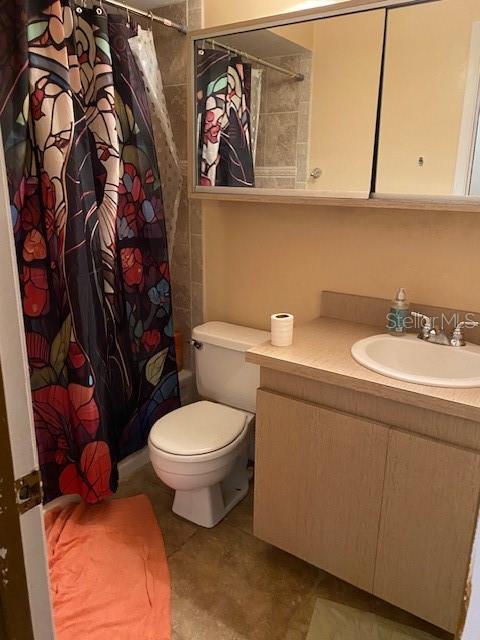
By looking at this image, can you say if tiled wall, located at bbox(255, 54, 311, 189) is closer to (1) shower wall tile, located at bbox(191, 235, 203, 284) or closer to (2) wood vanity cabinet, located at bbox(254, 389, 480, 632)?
(1) shower wall tile, located at bbox(191, 235, 203, 284)

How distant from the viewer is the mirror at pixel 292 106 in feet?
5.87

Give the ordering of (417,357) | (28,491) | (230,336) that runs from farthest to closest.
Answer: (230,336) < (417,357) < (28,491)

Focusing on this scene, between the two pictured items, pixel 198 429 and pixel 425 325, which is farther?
pixel 198 429

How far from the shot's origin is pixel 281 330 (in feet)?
5.72

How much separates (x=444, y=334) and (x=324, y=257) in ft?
1.88

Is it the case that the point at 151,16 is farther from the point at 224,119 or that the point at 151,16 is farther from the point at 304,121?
the point at 304,121

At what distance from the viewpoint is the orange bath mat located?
5.45 ft

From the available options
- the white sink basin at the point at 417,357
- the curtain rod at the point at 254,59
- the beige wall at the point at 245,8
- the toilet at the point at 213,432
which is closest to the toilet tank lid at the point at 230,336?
the toilet at the point at 213,432

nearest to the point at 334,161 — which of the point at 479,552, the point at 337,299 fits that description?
the point at 337,299

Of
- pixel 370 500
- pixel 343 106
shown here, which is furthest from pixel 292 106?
pixel 370 500

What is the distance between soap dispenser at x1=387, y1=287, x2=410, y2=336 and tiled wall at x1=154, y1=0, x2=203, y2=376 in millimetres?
1007

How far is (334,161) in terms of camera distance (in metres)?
1.89

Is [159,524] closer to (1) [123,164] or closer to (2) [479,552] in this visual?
(1) [123,164]

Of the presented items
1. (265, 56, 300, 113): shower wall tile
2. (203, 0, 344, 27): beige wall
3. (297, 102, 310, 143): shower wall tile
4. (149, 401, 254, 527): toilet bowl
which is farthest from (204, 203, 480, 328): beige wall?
(203, 0, 344, 27): beige wall
